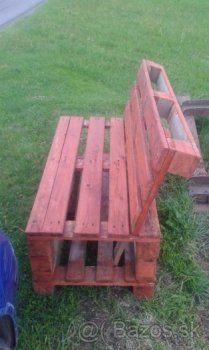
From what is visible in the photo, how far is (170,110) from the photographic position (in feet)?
9.14

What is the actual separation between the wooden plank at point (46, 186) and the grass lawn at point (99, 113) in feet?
1.74

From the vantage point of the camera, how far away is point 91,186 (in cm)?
299

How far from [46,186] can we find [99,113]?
249cm

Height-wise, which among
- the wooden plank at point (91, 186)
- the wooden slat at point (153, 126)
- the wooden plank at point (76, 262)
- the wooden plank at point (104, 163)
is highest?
the wooden slat at point (153, 126)

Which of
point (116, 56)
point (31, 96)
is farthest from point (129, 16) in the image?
point (31, 96)

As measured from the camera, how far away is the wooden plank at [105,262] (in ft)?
8.95

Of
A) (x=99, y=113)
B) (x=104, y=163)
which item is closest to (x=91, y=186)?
(x=104, y=163)

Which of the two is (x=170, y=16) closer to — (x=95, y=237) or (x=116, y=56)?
(x=116, y=56)

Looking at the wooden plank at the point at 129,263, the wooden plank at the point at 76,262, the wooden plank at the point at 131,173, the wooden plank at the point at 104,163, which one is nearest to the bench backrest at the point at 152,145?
the wooden plank at the point at 131,173

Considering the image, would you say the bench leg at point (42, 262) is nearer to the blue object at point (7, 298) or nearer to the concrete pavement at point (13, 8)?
the blue object at point (7, 298)

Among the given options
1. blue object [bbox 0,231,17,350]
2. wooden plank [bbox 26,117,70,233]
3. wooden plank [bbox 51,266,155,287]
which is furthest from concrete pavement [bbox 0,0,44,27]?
blue object [bbox 0,231,17,350]

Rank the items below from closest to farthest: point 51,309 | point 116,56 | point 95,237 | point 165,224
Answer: point 95,237 < point 51,309 < point 165,224 < point 116,56

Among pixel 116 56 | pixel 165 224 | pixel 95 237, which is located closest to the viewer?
pixel 95 237

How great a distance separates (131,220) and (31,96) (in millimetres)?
3574
